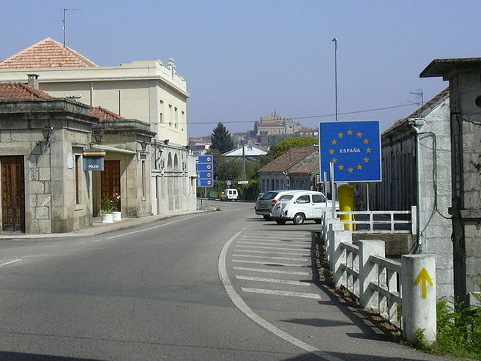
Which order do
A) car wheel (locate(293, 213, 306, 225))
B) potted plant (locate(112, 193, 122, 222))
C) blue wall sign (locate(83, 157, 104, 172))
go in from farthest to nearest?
potted plant (locate(112, 193, 122, 222)) → car wheel (locate(293, 213, 306, 225)) → blue wall sign (locate(83, 157, 104, 172))

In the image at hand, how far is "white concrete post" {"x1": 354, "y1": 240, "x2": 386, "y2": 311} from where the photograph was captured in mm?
11562

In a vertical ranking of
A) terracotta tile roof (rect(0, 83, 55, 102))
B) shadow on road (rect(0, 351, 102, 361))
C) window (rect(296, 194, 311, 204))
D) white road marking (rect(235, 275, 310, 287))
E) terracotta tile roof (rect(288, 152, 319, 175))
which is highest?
terracotta tile roof (rect(0, 83, 55, 102))

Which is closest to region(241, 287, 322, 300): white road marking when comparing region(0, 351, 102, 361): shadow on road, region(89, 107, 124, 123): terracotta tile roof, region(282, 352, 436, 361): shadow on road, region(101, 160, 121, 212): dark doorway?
region(282, 352, 436, 361): shadow on road

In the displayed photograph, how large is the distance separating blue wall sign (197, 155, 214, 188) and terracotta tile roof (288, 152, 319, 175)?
14.4 m

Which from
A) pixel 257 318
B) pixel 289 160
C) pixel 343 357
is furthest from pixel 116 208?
pixel 289 160

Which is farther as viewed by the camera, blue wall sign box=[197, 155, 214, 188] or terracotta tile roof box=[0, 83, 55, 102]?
blue wall sign box=[197, 155, 214, 188]

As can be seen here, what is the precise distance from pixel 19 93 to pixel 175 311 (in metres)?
25.5

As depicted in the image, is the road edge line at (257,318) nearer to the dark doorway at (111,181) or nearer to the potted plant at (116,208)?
the potted plant at (116,208)

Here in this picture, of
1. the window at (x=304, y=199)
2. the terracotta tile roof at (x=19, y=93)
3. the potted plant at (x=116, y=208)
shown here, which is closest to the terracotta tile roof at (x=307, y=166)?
the potted plant at (x=116, y=208)

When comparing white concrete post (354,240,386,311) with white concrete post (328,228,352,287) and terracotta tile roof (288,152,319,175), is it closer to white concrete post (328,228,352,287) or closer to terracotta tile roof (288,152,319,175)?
white concrete post (328,228,352,287)

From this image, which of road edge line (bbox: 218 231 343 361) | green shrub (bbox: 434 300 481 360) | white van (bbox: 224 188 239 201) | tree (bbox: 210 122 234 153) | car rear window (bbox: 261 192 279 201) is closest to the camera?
road edge line (bbox: 218 231 343 361)

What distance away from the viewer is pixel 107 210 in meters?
42.1

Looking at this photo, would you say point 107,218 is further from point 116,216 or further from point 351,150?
point 351,150

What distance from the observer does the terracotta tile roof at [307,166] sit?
83188 mm
